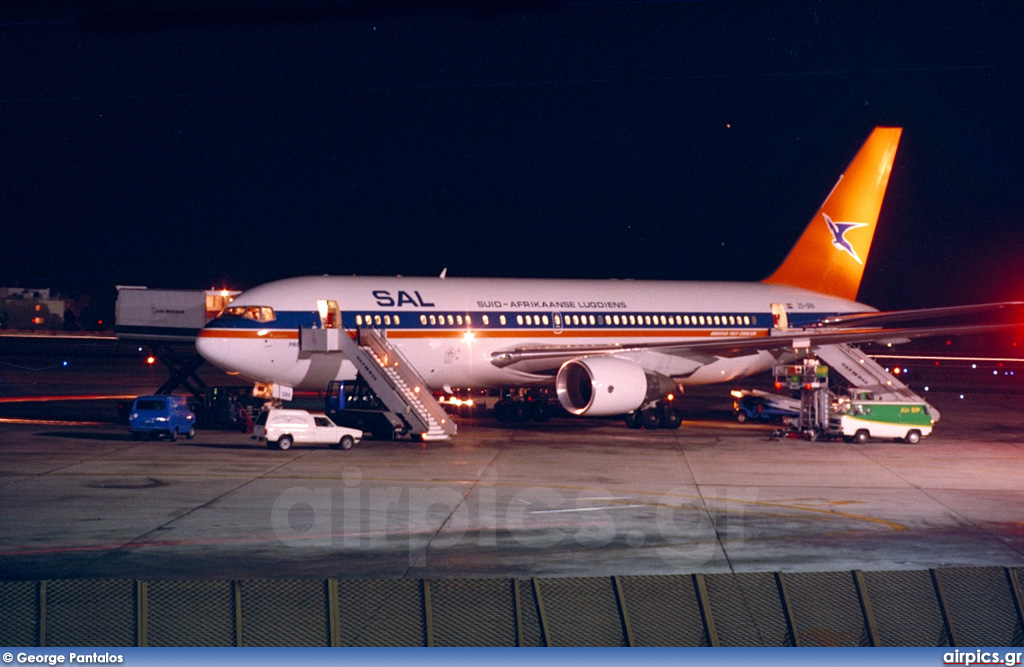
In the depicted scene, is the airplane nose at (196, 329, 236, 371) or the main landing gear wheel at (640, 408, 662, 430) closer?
→ the airplane nose at (196, 329, 236, 371)

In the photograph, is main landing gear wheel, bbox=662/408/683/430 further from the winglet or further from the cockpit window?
the cockpit window

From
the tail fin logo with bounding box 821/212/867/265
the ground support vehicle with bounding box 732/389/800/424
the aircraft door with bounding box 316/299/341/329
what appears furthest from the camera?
the tail fin logo with bounding box 821/212/867/265

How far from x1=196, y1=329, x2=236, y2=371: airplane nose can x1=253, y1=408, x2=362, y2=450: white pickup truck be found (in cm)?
396

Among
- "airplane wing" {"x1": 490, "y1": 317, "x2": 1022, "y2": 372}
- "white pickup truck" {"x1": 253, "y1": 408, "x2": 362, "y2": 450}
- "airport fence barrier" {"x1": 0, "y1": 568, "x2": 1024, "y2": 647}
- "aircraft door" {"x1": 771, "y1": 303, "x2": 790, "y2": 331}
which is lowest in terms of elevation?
"airport fence barrier" {"x1": 0, "y1": 568, "x2": 1024, "y2": 647}

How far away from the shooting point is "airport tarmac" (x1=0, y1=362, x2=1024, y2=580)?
1856cm

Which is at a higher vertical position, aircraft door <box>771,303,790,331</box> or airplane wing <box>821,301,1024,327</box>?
aircraft door <box>771,303,790,331</box>

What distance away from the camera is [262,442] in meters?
36.9

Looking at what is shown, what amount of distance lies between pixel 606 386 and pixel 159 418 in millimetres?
15676

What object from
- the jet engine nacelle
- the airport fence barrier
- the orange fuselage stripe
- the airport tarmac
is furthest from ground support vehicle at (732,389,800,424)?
the airport fence barrier

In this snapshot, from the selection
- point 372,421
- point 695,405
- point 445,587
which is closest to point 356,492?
point 372,421

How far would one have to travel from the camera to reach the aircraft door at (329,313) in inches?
1549

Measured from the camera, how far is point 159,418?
120 ft

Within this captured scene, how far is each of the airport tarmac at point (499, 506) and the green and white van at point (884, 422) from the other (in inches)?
22.4

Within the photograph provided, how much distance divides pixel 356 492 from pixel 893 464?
16.8m
